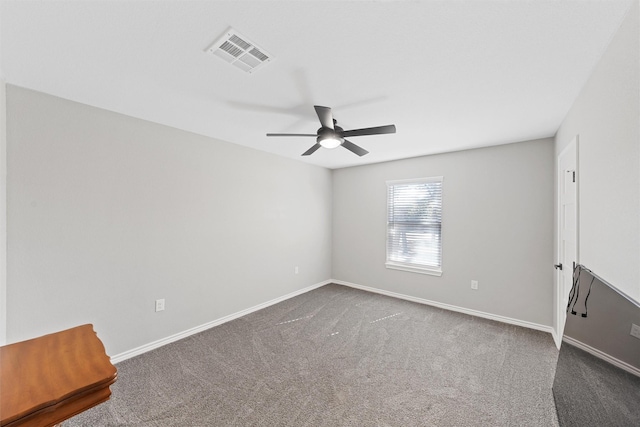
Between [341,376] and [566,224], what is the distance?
2.66 m

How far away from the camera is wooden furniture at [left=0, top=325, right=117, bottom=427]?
32.6 inches

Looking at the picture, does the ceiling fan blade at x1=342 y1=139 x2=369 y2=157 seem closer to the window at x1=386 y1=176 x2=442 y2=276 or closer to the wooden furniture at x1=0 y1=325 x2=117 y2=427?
the window at x1=386 y1=176 x2=442 y2=276

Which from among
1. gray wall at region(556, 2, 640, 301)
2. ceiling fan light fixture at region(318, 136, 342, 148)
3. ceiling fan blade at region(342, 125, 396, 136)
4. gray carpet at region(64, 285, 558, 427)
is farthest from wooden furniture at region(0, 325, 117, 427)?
gray wall at region(556, 2, 640, 301)

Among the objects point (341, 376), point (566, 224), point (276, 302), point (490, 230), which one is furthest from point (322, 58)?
point (276, 302)

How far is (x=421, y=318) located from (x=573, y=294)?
186 cm

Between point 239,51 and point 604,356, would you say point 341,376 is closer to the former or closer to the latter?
point 604,356

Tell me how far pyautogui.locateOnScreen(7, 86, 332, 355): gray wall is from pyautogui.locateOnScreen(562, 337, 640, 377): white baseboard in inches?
134

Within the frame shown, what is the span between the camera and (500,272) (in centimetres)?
344

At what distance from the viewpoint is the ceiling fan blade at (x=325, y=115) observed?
6.48 ft

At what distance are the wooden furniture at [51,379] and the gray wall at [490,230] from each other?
403 cm

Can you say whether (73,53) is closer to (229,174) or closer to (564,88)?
(229,174)

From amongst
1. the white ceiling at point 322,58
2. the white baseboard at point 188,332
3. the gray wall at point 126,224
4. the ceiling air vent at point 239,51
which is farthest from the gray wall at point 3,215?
the ceiling air vent at point 239,51

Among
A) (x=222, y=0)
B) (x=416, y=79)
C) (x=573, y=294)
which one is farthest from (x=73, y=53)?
(x=573, y=294)

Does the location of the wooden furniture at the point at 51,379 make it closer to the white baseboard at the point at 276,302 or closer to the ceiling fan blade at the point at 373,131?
the white baseboard at the point at 276,302
